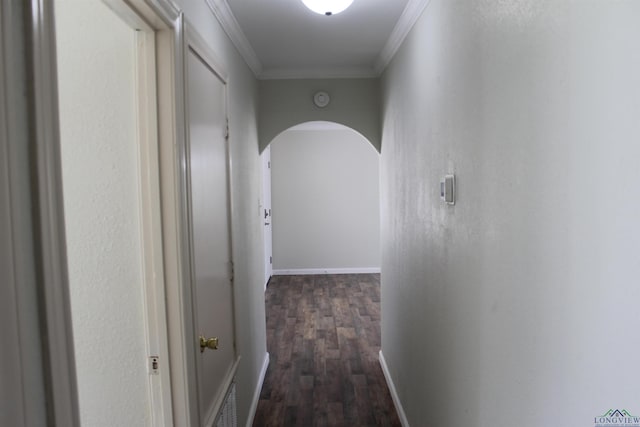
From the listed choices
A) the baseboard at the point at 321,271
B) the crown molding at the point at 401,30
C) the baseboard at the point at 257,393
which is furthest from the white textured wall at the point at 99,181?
the baseboard at the point at 321,271

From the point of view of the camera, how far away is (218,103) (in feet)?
6.15

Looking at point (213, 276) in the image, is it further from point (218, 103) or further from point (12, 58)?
point (12, 58)

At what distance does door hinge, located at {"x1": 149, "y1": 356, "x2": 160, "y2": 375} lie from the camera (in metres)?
1.34

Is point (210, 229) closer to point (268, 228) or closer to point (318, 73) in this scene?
point (318, 73)

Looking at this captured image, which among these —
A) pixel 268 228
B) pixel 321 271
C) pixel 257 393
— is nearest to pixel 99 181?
pixel 257 393

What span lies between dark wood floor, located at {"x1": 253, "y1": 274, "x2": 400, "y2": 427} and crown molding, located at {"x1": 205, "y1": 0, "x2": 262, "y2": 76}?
7.91 feet

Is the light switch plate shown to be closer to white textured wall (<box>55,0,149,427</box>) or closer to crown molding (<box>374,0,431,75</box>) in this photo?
crown molding (<box>374,0,431,75</box>)

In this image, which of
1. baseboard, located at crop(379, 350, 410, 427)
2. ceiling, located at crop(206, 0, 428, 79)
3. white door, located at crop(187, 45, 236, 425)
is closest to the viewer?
white door, located at crop(187, 45, 236, 425)

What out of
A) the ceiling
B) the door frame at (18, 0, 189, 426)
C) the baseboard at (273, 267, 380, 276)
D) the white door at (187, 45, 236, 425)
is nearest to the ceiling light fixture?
the ceiling

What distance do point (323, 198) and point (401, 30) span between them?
432 cm

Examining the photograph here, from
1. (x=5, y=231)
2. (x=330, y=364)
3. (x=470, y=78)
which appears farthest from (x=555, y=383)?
(x=330, y=364)

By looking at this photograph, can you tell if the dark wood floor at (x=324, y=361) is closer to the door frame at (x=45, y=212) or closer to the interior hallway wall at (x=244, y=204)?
the interior hallway wall at (x=244, y=204)

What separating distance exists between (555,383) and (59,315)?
0.98 meters

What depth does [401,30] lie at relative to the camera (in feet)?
7.58
